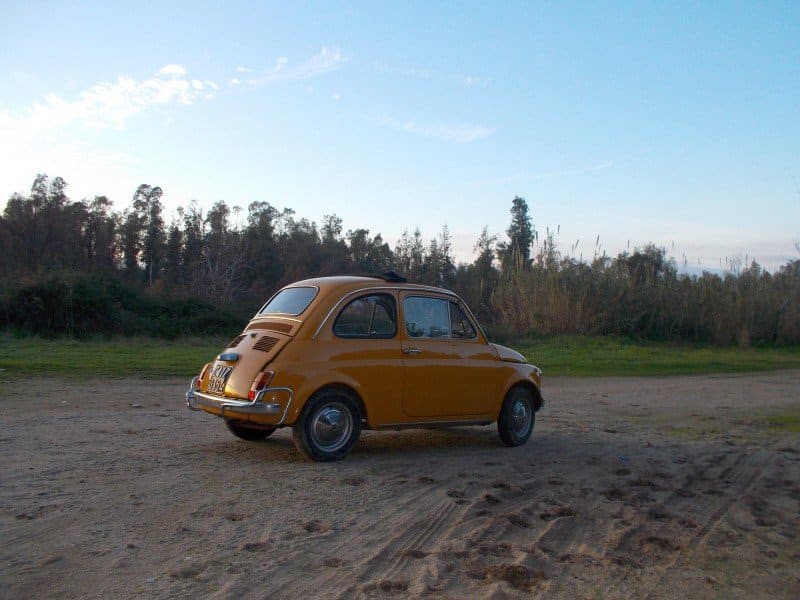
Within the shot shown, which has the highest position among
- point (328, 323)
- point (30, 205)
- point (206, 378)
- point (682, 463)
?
point (30, 205)

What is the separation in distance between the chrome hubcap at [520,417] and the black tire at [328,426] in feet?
7.75

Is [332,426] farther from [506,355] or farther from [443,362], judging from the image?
[506,355]

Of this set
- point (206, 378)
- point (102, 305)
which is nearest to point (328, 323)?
point (206, 378)

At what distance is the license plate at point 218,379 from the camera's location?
8.10m

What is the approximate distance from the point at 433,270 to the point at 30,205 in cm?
2200

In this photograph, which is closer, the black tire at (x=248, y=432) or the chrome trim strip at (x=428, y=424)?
the chrome trim strip at (x=428, y=424)

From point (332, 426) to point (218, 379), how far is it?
129 centimetres

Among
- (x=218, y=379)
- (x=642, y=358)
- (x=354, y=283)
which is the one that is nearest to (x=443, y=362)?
(x=354, y=283)

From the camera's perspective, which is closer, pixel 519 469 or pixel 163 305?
pixel 519 469

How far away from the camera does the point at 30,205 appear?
138 ft

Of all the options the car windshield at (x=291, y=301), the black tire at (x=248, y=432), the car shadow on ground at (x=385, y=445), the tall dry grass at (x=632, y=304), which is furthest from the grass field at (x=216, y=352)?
the car windshield at (x=291, y=301)

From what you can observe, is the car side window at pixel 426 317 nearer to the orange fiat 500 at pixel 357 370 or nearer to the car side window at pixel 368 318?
the orange fiat 500 at pixel 357 370

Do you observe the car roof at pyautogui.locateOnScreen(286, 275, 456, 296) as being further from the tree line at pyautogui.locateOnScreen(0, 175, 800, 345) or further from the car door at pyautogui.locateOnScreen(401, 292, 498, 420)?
the tree line at pyautogui.locateOnScreen(0, 175, 800, 345)

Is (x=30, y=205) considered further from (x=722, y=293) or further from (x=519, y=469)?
(x=519, y=469)
